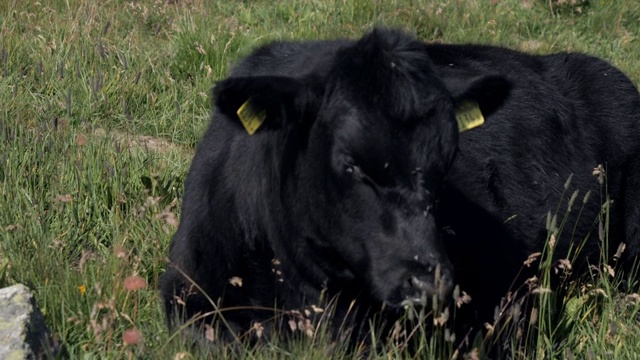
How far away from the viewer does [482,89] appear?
4863 mm

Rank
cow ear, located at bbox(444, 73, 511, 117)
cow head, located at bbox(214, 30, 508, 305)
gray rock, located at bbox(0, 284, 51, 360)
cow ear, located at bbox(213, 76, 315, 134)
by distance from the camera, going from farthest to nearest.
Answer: cow ear, located at bbox(444, 73, 511, 117) → cow ear, located at bbox(213, 76, 315, 134) → cow head, located at bbox(214, 30, 508, 305) → gray rock, located at bbox(0, 284, 51, 360)

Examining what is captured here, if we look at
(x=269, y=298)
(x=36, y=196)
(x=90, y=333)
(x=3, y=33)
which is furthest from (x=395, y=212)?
(x=3, y=33)

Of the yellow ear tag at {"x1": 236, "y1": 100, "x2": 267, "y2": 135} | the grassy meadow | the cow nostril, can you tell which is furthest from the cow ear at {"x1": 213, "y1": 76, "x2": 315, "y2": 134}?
the cow nostril

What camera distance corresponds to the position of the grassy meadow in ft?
15.7

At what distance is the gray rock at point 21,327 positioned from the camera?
400 cm

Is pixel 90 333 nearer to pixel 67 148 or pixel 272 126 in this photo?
pixel 272 126

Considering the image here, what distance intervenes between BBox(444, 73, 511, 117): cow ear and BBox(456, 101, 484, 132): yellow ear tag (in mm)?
27

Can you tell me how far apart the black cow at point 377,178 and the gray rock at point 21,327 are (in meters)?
0.61

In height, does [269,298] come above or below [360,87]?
below

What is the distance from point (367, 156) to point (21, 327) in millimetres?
1429

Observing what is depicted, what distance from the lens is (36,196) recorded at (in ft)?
19.4

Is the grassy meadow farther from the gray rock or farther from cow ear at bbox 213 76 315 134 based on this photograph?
cow ear at bbox 213 76 315 134

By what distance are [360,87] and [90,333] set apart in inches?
59.2

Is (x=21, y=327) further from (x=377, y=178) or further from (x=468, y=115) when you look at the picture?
(x=468, y=115)
